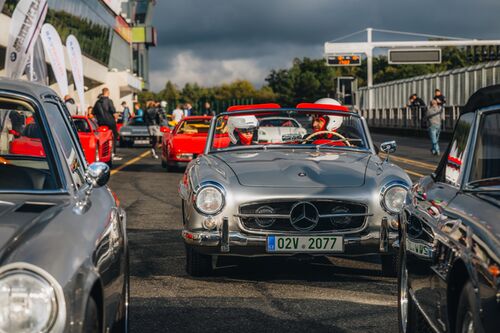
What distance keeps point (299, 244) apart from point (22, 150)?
3.00m

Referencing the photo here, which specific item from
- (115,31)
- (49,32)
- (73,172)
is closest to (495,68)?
(49,32)

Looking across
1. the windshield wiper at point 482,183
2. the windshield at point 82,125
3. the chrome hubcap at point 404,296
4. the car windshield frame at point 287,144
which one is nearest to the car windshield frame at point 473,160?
the windshield wiper at point 482,183

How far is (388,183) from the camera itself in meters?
7.83

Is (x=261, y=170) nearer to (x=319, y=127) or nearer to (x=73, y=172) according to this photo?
(x=319, y=127)

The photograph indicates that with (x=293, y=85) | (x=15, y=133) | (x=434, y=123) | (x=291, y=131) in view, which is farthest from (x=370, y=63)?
(x=293, y=85)

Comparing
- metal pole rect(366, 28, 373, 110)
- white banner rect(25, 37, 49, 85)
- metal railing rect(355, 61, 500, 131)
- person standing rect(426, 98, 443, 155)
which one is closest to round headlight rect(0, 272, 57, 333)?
white banner rect(25, 37, 49, 85)

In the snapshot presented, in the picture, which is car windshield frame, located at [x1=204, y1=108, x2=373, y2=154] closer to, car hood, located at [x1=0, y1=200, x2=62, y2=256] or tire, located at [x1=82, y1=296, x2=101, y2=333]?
car hood, located at [x1=0, y1=200, x2=62, y2=256]

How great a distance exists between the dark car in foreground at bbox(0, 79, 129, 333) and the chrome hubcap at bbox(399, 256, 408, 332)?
146 cm

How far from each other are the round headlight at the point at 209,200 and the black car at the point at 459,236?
2249 millimetres

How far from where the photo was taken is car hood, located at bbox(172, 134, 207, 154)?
2191 centimetres

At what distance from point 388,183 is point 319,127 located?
2.28 m

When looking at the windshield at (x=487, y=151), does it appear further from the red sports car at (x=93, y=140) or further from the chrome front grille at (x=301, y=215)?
the red sports car at (x=93, y=140)

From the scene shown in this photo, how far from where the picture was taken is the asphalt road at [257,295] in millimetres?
6109

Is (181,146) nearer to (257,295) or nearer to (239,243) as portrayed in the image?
(239,243)
